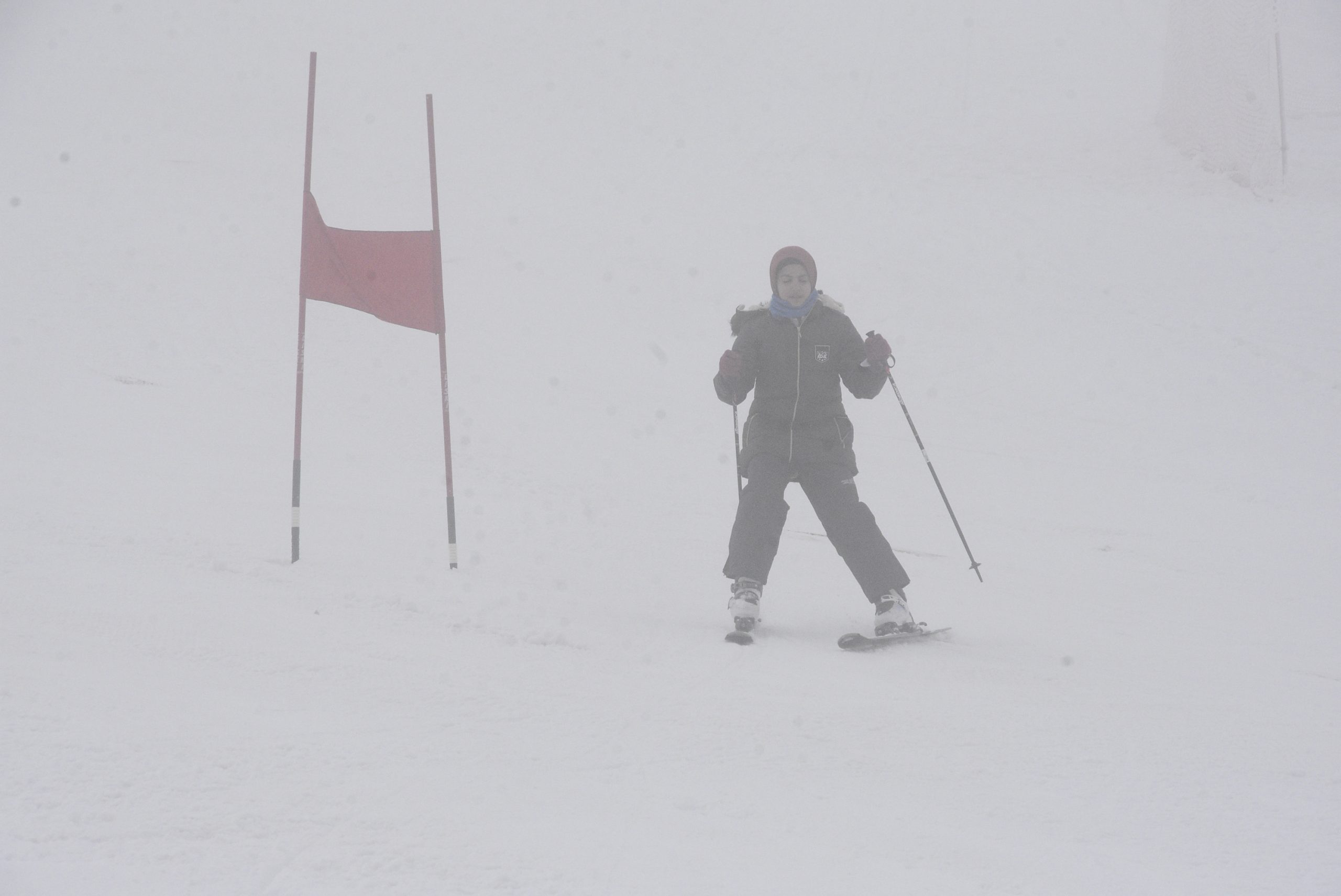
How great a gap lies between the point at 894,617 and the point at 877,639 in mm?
122

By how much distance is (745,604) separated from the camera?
4.00m

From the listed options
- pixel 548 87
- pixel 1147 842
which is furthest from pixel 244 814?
pixel 548 87

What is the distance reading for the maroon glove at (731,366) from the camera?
4105 mm

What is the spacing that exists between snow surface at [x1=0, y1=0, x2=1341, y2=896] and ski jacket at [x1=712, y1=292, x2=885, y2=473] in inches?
30.1

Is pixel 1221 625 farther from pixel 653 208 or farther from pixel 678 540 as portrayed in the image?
pixel 653 208

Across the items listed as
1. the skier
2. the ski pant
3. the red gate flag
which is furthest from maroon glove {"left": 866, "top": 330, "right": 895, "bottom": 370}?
the red gate flag

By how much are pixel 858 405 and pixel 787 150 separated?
913 cm

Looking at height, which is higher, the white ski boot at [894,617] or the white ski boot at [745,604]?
the white ski boot at [745,604]

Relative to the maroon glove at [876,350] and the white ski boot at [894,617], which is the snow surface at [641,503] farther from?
the maroon glove at [876,350]

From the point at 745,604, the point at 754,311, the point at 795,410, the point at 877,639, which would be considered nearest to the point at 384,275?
the point at 754,311

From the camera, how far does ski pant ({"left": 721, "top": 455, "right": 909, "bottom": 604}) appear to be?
4098 millimetres

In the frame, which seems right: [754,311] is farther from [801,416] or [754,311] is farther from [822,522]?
[822,522]

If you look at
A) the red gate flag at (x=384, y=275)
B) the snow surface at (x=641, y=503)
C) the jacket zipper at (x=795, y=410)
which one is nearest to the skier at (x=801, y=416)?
the jacket zipper at (x=795, y=410)

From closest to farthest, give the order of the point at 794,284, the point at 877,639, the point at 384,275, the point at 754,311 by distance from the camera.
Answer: the point at 877,639, the point at 794,284, the point at 754,311, the point at 384,275
